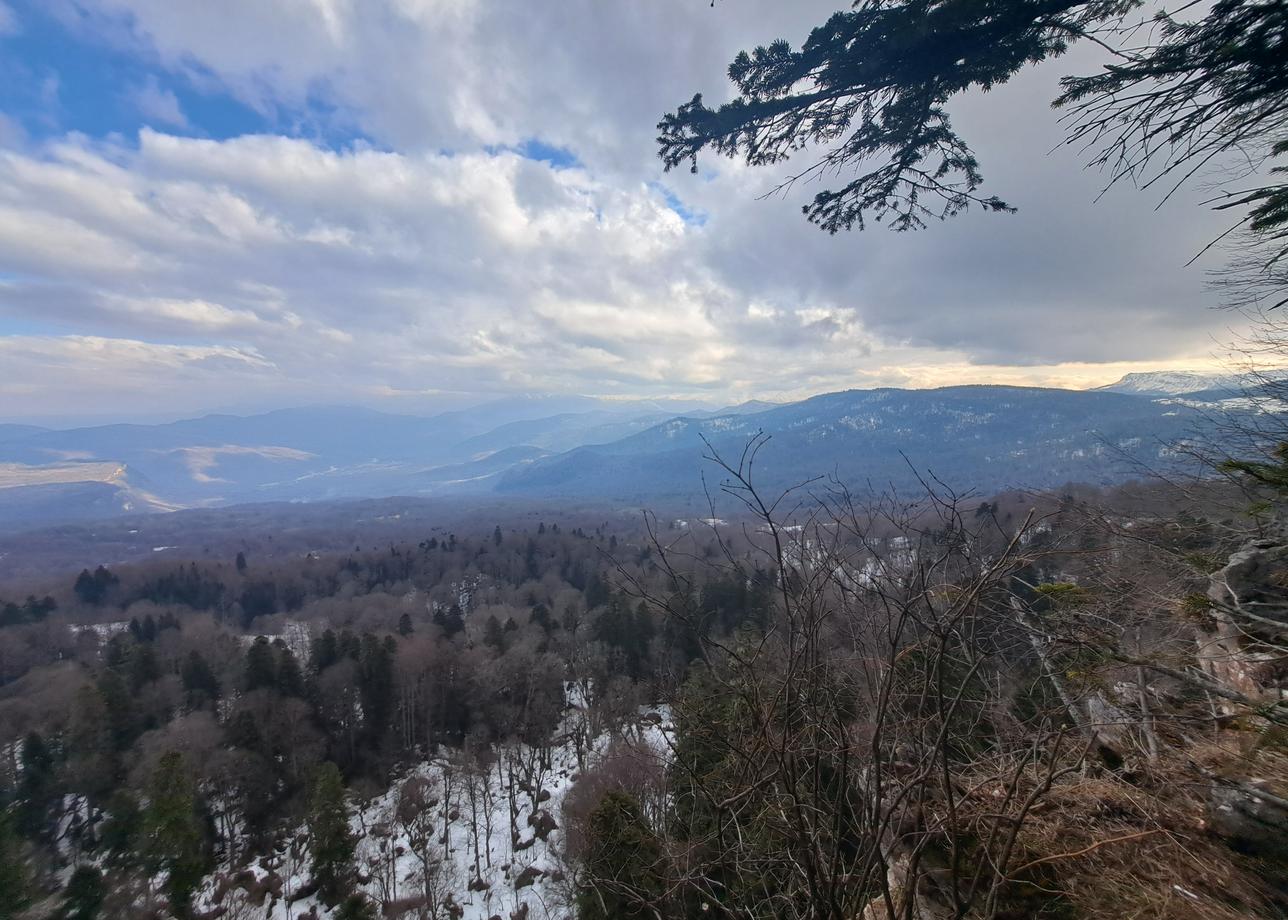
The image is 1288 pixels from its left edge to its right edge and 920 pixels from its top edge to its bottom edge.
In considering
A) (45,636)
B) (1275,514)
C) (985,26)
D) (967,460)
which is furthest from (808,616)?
(967,460)

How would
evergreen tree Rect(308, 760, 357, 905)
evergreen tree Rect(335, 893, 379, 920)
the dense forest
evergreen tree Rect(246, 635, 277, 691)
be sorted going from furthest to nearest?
evergreen tree Rect(246, 635, 277, 691), evergreen tree Rect(308, 760, 357, 905), evergreen tree Rect(335, 893, 379, 920), the dense forest

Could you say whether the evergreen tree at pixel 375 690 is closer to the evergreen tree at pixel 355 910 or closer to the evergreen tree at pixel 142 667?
the evergreen tree at pixel 142 667

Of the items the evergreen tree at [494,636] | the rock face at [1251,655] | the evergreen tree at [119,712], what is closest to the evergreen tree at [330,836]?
the evergreen tree at [119,712]

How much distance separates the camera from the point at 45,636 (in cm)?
3809

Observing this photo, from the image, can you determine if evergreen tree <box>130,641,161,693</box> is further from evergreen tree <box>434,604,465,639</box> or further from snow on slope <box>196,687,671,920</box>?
evergreen tree <box>434,604,465,639</box>

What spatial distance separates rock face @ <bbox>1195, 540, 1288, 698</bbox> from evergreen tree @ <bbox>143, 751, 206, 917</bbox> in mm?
21246

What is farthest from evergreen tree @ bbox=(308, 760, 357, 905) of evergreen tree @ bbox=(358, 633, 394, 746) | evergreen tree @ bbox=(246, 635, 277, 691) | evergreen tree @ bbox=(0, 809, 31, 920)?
evergreen tree @ bbox=(246, 635, 277, 691)

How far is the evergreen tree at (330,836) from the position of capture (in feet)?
53.1

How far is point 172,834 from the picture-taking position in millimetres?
13766

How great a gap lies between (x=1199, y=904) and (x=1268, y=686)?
2.92 meters

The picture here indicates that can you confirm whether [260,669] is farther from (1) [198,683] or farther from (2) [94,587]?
(2) [94,587]

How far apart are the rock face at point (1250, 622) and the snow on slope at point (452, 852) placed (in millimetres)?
12909

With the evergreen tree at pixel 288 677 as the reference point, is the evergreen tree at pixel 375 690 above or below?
below

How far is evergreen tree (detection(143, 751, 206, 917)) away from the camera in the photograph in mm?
13680
